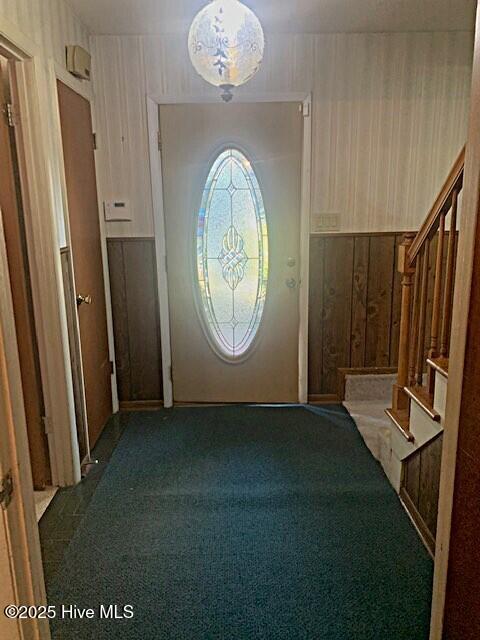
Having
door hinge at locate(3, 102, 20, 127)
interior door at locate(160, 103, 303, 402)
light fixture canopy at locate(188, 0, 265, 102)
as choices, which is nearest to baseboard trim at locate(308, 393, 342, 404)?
interior door at locate(160, 103, 303, 402)

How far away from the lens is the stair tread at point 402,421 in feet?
7.38

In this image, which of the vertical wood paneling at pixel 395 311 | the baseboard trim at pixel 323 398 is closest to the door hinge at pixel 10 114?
the vertical wood paneling at pixel 395 311

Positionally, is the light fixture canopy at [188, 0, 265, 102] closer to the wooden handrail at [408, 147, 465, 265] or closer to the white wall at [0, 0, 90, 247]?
the white wall at [0, 0, 90, 247]

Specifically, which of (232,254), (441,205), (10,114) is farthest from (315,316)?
(10,114)

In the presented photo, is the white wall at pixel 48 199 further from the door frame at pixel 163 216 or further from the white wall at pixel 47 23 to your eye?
the door frame at pixel 163 216

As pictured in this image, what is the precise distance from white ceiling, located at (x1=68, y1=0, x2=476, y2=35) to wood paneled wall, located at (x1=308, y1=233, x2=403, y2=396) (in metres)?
1.23

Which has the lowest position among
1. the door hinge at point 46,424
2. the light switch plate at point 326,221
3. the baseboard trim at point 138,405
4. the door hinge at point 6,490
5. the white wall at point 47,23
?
the baseboard trim at point 138,405

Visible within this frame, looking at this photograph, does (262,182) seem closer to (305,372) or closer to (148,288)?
(148,288)

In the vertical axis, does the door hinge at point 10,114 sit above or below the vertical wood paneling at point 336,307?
above

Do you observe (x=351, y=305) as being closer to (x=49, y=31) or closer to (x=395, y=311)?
(x=395, y=311)

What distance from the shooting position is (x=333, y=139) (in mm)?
3113

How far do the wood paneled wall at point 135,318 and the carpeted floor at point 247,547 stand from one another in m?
0.53

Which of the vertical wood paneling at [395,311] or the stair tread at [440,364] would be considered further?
the vertical wood paneling at [395,311]

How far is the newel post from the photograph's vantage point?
7.64 feet
